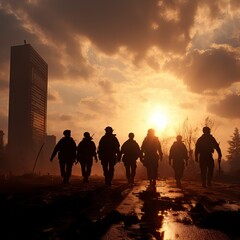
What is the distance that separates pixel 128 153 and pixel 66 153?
2531mm

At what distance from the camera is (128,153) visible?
15.6 m

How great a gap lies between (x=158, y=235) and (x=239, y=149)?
123332 mm

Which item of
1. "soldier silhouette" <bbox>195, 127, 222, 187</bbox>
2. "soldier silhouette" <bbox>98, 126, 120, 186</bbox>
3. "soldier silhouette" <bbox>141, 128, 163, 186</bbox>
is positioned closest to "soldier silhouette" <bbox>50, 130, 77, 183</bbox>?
"soldier silhouette" <bbox>98, 126, 120, 186</bbox>

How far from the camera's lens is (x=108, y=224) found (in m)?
3.81

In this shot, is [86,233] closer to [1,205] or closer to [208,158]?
[1,205]

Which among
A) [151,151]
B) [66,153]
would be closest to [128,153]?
[151,151]

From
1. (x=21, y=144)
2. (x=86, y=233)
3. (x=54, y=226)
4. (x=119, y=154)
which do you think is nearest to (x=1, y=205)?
(x=54, y=226)

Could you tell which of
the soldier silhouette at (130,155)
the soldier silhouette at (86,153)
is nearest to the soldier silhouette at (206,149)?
the soldier silhouette at (130,155)

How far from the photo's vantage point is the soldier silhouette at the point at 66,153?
585 inches

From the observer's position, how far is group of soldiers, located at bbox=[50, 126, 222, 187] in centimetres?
1409

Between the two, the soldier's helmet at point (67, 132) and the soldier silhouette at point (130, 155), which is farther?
the soldier silhouette at point (130, 155)

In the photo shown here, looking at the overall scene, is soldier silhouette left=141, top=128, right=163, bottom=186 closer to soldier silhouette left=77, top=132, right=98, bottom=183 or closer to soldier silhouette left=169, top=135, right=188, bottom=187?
soldier silhouette left=169, top=135, right=188, bottom=187

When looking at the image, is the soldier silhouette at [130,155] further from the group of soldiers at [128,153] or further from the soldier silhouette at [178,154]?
the soldier silhouette at [178,154]

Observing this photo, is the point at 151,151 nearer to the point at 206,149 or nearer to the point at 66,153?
the point at 206,149
